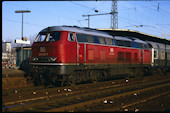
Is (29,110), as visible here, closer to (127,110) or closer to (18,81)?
(127,110)

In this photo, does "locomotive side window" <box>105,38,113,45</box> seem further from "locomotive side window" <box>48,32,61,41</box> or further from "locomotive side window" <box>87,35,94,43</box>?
"locomotive side window" <box>48,32,61,41</box>

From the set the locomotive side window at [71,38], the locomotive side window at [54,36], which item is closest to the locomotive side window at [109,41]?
the locomotive side window at [71,38]

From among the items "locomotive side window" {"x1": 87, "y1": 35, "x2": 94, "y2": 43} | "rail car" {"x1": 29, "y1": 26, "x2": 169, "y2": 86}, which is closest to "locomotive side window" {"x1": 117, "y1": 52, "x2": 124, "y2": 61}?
"rail car" {"x1": 29, "y1": 26, "x2": 169, "y2": 86}

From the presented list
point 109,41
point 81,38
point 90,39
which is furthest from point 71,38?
point 109,41

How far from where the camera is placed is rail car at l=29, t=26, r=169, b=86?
13.2 m

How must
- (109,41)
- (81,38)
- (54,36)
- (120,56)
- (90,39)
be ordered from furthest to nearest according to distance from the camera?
1. (120,56)
2. (109,41)
3. (90,39)
4. (81,38)
5. (54,36)

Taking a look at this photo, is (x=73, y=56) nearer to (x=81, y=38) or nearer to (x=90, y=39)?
(x=81, y=38)

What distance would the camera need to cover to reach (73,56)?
546 inches

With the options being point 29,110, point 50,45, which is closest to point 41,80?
point 50,45

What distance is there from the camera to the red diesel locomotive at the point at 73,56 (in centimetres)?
1322

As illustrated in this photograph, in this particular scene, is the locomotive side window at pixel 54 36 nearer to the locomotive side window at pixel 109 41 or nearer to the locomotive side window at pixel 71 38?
the locomotive side window at pixel 71 38

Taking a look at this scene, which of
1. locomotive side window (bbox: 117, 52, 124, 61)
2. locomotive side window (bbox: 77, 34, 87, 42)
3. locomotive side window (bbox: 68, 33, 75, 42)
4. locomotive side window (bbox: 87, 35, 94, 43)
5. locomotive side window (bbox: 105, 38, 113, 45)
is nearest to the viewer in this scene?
locomotive side window (bbox: 68, 33, 75, 42)

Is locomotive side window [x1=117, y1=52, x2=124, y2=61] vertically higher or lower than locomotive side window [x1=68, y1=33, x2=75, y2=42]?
lower

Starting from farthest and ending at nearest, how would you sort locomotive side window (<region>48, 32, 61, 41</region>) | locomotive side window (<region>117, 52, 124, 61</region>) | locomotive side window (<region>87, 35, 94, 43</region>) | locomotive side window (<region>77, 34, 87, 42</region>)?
1. locomotive side window (<region>117, 52, 124, 61</region>)
2. locomotive side window (<region>87, 35, 94, 43</region>)
3. locomotive side window (<region>77, 34, 87, 42</region>)
4. locomotive side window (<region>48, 32, 61, 41</region>)
